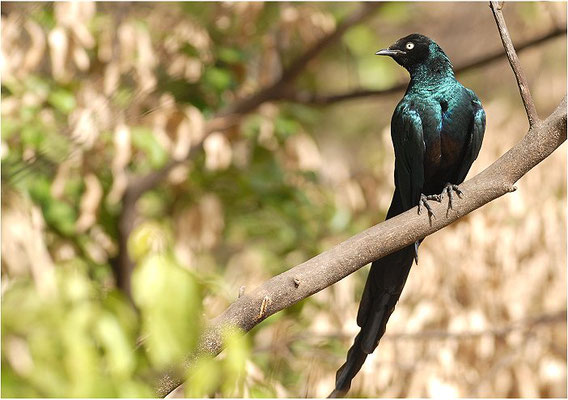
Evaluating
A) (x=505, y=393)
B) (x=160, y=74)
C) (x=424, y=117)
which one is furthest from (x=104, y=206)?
(x=424, y=117)

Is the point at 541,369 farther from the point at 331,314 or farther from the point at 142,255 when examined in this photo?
the point at 142,255

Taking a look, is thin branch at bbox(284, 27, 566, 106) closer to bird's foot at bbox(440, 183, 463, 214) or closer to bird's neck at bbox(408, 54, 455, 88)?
bird's neck at bbox(408, 54, 455, 88)

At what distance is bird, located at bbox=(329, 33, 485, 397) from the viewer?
1.95 metres

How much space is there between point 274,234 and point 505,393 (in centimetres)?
133

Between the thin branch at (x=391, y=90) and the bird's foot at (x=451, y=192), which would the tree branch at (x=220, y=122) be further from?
the bird's foot at (x=451, y=192)

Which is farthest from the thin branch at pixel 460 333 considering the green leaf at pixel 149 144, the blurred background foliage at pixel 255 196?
the green leaf at pixel 149 144

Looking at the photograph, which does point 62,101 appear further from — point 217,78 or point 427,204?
point 427,204

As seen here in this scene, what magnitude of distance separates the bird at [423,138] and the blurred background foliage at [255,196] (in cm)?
129

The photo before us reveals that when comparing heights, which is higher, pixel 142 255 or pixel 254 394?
pixel 142 255

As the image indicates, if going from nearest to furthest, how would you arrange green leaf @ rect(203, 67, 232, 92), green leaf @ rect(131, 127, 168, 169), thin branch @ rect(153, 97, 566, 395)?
thin branch @ rect(153, 97, 566, 395)
green leaf @ rect(131, 127, 168, 169)
green leaf @ rect(203, 67, 232, 92)

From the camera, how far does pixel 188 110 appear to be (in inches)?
148

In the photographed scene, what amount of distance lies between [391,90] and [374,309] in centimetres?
213

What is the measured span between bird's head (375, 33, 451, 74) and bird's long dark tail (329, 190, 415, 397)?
1.81 feet

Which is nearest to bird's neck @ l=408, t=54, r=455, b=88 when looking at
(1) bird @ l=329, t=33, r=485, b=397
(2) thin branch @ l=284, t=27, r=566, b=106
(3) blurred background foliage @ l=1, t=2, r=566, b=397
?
(1) bird @ l=329, t=33, r=485, b=397
